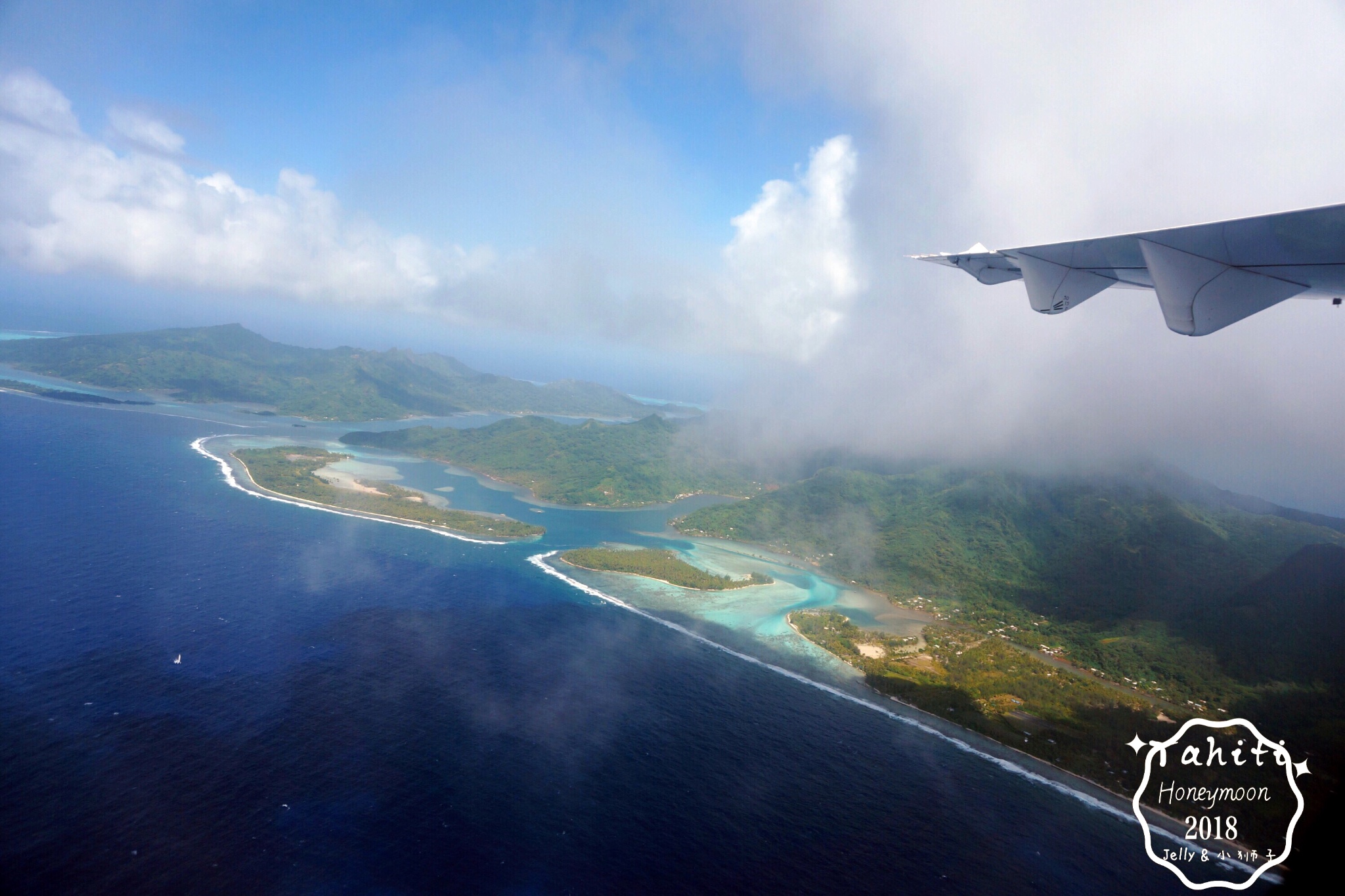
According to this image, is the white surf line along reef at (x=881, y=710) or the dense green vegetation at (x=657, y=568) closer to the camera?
the white surf line along reef at (x=881, y=710)

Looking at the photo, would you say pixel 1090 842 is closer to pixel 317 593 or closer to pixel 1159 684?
pixel 1159 684

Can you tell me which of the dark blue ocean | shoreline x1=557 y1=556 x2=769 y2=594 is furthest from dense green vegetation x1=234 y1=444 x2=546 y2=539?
the dark blue ocean

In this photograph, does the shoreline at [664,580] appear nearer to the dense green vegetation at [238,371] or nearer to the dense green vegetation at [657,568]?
the dense green vegetation at [657,568]

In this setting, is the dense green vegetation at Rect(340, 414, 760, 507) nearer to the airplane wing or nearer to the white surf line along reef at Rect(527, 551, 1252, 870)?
the white surf line along reef at Rect(527, 551, 1252, 870)

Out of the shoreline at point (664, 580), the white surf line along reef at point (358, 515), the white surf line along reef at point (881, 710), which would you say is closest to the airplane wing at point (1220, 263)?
the white surf line along reef at point (881, 710)

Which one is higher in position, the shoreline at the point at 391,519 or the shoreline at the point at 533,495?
the shoreline at the point at 533,495

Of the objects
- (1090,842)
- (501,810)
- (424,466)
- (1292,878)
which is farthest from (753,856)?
(424,466)
